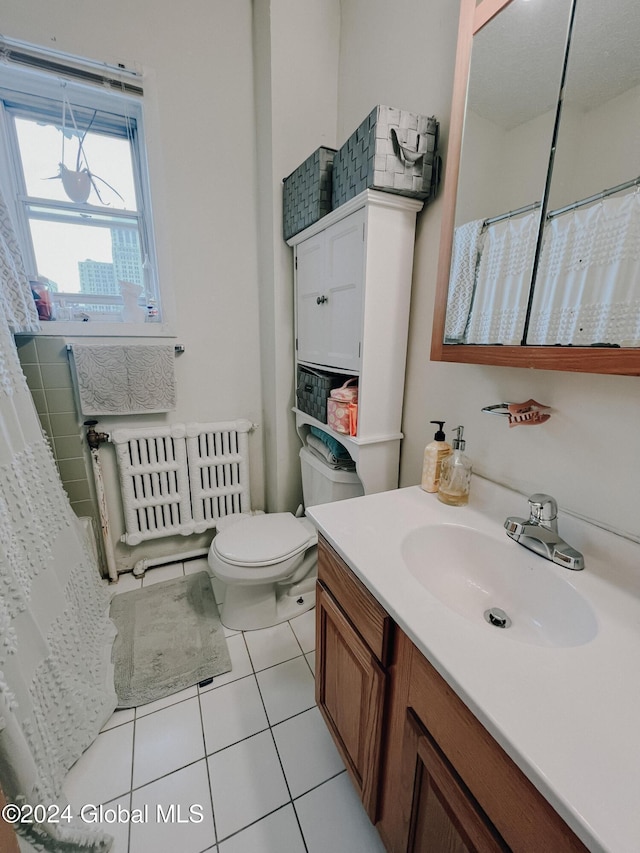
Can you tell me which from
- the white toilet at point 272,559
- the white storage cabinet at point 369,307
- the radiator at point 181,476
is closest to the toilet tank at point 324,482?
the white toilet at point 272,559

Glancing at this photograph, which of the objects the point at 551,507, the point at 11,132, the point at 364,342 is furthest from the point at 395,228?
the point at 11,132

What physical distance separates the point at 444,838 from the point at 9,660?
0.97m

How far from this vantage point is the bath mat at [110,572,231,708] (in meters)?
1.30

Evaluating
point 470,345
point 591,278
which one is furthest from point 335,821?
point 591,278

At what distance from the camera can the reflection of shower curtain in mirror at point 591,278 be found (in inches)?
25.0

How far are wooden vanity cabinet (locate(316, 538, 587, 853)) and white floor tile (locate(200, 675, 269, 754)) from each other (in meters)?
0.32

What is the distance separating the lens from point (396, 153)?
1040 mm

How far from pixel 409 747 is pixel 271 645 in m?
0.98

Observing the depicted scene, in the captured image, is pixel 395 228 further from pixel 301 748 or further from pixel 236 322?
pixel 301 748

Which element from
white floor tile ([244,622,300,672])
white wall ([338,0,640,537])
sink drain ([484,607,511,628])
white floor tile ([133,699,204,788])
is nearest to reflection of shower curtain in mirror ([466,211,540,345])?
white wall ([338,0,640,537])

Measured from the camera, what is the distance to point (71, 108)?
154 cm

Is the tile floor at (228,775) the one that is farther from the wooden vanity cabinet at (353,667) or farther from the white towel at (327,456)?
the white towel at (327,456)

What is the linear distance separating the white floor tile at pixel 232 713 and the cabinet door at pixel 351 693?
306 mm

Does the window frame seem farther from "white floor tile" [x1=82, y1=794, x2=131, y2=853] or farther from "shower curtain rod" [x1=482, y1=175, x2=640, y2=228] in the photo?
"white floor tile" [x1=82, y1=794, x2=131, y2=853]
